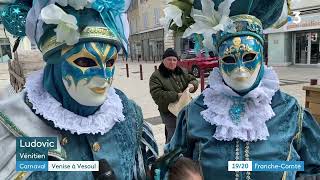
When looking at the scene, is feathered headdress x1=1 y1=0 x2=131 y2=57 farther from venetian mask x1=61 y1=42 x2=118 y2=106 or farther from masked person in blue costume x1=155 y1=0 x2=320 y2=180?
masked person in blue costume x1=155 y1=0 x2=320 y2=180

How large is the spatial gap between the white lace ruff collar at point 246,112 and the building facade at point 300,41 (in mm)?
13193

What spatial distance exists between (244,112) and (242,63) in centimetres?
27

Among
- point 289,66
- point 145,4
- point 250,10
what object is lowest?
point 289,66

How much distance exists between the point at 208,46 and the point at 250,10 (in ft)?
0.97

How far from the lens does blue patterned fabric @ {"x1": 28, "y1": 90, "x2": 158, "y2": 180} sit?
153cm

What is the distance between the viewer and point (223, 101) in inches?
74.6

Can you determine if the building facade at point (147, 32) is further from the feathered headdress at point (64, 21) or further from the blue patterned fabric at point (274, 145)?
the feathered headdress at point (64, 21)

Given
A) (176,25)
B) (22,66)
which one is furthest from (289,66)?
(176,25)

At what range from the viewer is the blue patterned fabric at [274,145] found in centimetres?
175

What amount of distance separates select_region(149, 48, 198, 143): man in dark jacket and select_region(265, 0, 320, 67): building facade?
1130 centimetres

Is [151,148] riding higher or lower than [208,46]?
lower

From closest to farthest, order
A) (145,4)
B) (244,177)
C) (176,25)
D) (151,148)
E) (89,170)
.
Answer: (89,170) → (244,177) → (151,148) → (176,25) → (145,4)

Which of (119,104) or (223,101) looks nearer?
(119,104)

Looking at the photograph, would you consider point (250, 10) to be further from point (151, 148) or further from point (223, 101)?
point (151, 148)
